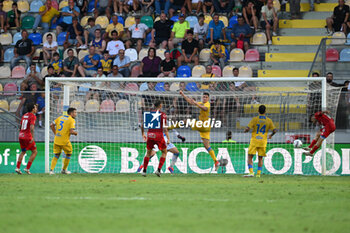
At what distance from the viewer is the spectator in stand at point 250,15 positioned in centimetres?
2184

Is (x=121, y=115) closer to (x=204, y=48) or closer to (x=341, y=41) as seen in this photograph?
(x=204, y=48)

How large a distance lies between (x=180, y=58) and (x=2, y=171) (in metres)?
7.14

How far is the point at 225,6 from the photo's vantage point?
23.0 meters

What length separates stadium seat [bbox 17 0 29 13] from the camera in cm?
2525

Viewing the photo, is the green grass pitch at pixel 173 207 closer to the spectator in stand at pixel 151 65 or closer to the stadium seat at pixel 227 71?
the stadium seat at pixel 227 71

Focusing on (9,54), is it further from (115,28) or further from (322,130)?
(322,130)

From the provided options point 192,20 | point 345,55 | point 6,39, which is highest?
point 192,20

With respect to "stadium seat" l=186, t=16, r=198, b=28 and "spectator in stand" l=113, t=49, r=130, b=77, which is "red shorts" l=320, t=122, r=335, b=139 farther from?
"stadium seat" l=186, t=16, r=198, b=28

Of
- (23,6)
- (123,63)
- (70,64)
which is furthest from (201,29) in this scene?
(23,6)

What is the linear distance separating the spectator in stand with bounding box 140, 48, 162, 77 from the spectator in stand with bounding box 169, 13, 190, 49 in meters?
1.61

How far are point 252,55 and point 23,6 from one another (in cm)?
1045

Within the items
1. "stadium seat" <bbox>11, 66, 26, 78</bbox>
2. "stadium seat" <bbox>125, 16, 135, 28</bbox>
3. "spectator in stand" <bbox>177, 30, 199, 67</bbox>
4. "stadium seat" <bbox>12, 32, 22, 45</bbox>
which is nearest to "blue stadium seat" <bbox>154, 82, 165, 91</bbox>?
"spectator in stand" <bbox>177, 30, 199, 67</bbox>

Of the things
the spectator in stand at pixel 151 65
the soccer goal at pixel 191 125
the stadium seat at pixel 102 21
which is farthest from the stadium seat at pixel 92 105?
the stadium seat at pixel 102 21

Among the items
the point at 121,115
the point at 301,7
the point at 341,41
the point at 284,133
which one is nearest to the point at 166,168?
the point at 121,115
